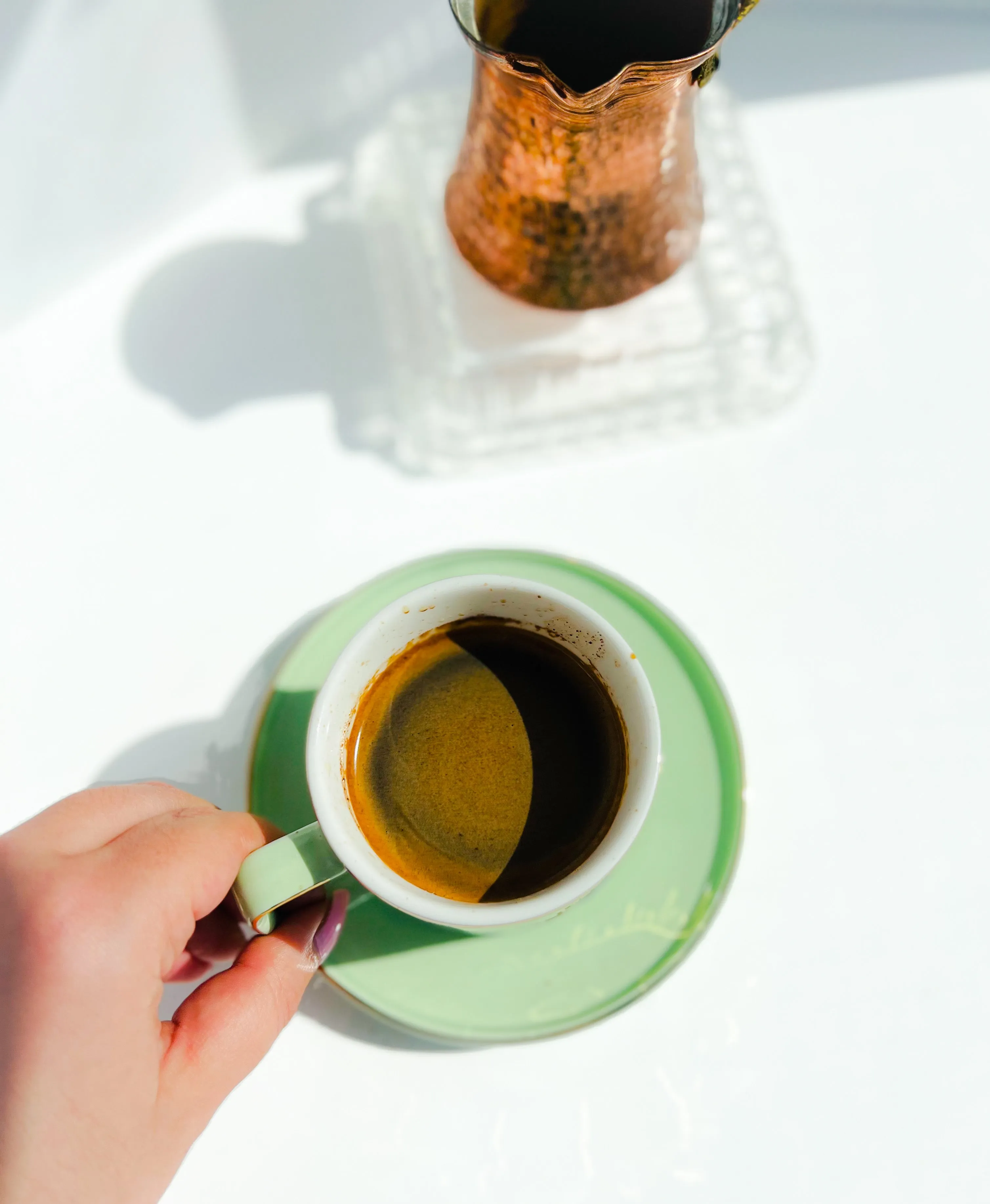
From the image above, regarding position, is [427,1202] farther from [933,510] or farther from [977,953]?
[933,510]

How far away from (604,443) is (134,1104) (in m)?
0.54

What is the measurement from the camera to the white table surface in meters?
0.63

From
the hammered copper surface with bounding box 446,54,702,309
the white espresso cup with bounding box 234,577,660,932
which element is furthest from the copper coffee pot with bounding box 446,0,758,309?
the white espresso cup with bounding box 234,577,660,932

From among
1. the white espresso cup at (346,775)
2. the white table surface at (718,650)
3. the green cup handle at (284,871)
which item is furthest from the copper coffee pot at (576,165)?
the green cup handle at (284,871)

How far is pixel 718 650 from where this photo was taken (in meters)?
0.71

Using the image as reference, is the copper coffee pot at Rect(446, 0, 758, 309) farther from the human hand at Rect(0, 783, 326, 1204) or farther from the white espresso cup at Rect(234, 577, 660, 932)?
the human hand at Rect(0, 783, 326, 1204)

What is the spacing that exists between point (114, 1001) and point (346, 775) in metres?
0.18

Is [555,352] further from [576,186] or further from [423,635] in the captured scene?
[423,635]

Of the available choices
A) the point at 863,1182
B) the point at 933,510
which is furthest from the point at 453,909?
the point at 933,510

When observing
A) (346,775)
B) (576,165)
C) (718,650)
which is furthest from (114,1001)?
(576,165)

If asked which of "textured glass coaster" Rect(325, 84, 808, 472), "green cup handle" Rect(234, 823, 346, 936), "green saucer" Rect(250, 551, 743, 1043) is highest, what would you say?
"textured glass coaster" Rect(325, 84, 808, 472)

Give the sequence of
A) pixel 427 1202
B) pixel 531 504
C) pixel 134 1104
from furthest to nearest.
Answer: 1. pixel 531 504
2. pixel 427 1202
3. pixel 134 1104

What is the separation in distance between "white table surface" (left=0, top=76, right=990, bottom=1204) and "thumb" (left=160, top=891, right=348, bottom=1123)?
105mm

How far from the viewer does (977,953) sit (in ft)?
2.20
